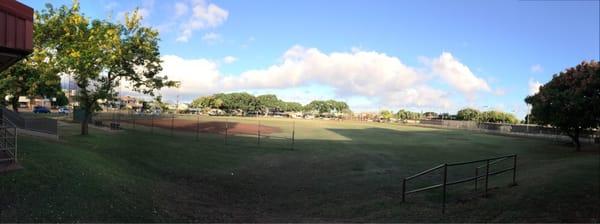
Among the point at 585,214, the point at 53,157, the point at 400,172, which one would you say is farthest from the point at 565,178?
the point at 53,157

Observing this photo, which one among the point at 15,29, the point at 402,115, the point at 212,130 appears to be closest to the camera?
the point at 15,29

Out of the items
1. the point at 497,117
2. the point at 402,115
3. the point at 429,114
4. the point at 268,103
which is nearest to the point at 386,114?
the point at 402,115

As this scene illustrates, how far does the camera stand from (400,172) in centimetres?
1855

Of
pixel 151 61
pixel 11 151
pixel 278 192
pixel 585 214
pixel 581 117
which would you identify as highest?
pixel 151 61

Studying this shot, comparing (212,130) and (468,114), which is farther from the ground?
(468,114)

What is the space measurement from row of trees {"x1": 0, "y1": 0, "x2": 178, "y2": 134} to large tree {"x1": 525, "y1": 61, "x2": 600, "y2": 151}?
28.5 m

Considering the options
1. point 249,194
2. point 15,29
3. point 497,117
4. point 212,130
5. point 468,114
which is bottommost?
point 249,194

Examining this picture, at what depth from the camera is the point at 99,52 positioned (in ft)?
74.5

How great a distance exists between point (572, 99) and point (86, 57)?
2975 centimetres

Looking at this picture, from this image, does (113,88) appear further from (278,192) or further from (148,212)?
(148,212)

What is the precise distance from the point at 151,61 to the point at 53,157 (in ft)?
60.0

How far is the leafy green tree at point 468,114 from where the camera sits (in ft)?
436

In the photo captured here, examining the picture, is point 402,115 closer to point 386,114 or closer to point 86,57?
point 386,114

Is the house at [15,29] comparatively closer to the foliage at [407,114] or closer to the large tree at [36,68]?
the large tree at [36,68]
